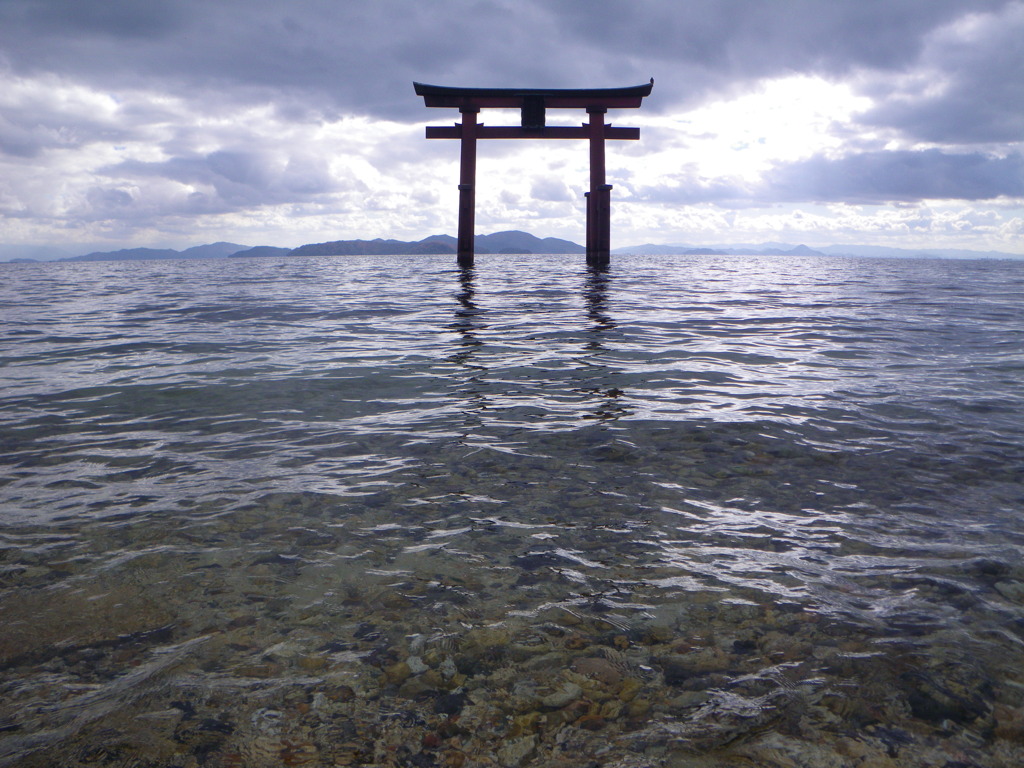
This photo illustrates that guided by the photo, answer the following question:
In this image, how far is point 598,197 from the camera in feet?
80.8

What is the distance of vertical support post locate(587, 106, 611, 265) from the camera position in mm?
23578

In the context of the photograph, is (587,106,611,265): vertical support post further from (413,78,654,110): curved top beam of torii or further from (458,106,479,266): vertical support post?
(458,106,479,266): vertical support post

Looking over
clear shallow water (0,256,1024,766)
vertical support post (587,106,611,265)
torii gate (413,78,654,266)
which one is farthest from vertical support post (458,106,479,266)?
clear shallow water (0,256,1024,766)

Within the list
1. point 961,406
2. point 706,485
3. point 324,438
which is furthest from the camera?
point 961,406

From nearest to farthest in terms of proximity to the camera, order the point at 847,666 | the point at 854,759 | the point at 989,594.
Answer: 1. the point at 854,759
2. the point at 847,666
3. the point at 989,594

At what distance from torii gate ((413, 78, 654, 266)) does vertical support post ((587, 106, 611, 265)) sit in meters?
0.04

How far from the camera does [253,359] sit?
718 cm

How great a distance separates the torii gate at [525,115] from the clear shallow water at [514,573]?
19.0 m

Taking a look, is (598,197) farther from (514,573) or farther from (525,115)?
(514,573)

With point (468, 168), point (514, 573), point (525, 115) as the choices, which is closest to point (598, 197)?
point (525, 115)

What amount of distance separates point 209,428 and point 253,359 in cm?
297

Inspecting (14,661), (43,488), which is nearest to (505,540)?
(14,661)

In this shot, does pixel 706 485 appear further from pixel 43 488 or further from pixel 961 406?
pixel 43 488

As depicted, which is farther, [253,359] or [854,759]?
[253,359]
